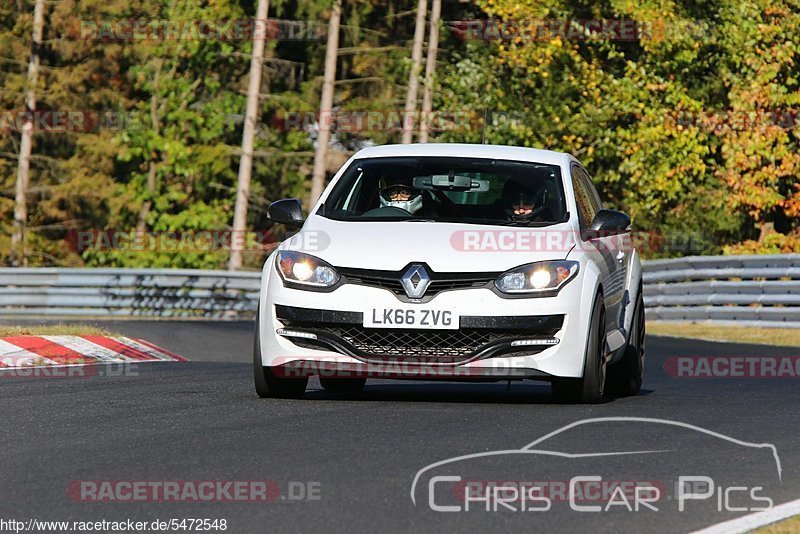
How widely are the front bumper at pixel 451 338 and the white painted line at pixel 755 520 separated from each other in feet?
11.2

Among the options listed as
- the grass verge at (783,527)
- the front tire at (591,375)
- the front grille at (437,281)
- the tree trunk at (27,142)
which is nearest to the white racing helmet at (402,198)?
the front grille at (437,281)

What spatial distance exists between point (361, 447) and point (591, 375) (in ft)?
8.56

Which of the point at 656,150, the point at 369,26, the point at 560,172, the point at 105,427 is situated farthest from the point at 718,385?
the point at 369,26

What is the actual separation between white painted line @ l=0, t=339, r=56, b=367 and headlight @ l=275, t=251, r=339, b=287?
3966 millimetres

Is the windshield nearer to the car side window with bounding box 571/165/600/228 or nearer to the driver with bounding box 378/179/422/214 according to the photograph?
the driver with bounding box 378/179/422/214

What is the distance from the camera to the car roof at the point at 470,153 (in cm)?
1124

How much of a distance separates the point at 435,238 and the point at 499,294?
1.84 feet

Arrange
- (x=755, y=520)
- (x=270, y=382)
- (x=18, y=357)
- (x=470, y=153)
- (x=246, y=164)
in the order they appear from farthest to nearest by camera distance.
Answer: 1. (x=246, y=164)
2. (x=18, y=357)
3. (x=470, y=153)
4. (x=270, y=382)
5. (x=755, y=520)

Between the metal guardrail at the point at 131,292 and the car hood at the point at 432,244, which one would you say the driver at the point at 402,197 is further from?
the metal guardrail at the point at 131,292

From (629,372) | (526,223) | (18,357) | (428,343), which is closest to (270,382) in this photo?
(428,343)

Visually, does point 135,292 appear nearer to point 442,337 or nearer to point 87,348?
point 87,348

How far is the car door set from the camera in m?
10.5

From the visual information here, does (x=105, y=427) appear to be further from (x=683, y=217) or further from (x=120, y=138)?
(x=120, y=138)

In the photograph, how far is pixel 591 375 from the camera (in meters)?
9.98
